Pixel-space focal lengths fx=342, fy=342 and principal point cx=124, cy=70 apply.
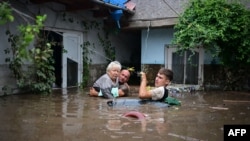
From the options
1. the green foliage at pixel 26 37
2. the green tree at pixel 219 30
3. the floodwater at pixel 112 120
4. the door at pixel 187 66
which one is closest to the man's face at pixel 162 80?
the floodwater at pixel 112 120

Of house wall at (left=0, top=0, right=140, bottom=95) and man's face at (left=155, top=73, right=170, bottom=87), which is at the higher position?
house wall at (left=0, top=0, right=140, bottom=95)

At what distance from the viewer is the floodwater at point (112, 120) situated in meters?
4.61

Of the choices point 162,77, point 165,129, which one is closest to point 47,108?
point 162,77

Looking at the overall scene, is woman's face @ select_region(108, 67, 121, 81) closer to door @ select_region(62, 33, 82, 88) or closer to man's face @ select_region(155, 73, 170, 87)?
man's face @ select_region(155, 73, 170, 87)

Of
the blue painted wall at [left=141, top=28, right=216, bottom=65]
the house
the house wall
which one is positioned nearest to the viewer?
the house wall

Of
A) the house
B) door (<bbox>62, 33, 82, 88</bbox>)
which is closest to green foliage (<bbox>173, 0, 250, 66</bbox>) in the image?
the house

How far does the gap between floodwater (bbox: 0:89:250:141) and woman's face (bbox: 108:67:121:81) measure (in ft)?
2.27

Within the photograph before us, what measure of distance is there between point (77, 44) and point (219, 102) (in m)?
5.96

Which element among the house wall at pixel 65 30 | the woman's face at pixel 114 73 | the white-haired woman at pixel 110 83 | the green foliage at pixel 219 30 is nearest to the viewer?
the white-haired woman at pixel 110 83

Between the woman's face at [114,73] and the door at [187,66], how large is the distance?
3.80 meters

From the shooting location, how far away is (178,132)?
4887mm

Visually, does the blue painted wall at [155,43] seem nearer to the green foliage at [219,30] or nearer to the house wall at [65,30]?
the house wall at [65,30]

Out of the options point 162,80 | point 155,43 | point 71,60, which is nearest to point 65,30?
point 71,60

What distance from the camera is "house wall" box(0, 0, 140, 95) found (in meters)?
9.52
